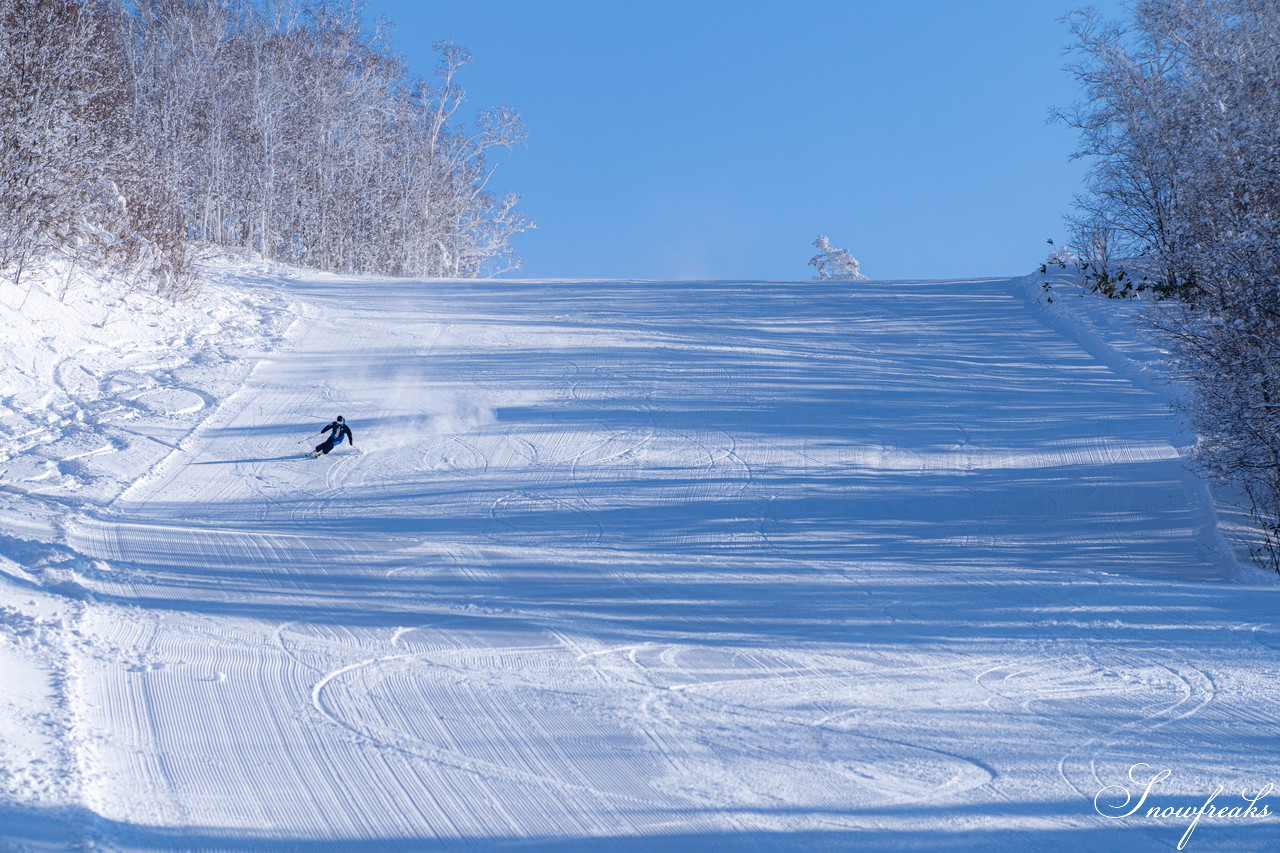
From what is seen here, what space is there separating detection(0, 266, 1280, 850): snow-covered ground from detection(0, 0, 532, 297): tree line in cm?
183

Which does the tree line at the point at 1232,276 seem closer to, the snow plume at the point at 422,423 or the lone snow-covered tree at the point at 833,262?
the snow plume at the point at 422,423

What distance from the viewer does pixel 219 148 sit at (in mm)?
32250

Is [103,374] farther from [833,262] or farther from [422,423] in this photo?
[833,262]

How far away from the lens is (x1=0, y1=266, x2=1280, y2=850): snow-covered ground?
13.6 feet

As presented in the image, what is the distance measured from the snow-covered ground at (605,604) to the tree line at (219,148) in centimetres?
183

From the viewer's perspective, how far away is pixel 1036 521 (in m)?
9.48

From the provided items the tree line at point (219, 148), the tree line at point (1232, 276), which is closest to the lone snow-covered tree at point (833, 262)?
the tree line at point (219, 148)

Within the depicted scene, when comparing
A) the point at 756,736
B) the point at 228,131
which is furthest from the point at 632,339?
the point at 228,131

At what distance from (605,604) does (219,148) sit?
31179 millimetres

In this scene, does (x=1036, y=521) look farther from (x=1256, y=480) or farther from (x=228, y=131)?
(x=228, y=131)

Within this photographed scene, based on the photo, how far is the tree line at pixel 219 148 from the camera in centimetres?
1311

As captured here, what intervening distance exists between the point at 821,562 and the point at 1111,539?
3364 mm

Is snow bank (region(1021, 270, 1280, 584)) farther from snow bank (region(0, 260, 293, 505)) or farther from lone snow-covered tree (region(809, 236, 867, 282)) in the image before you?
lone snow-covered tree (region(809, 236, 867, 282))

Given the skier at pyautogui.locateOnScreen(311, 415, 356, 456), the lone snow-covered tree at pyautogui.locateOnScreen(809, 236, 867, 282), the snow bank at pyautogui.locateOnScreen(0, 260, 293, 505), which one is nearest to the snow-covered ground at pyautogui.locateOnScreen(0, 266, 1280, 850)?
the snow bank at pyautogui.locateOnScreen(0, 260, 293, 505)
